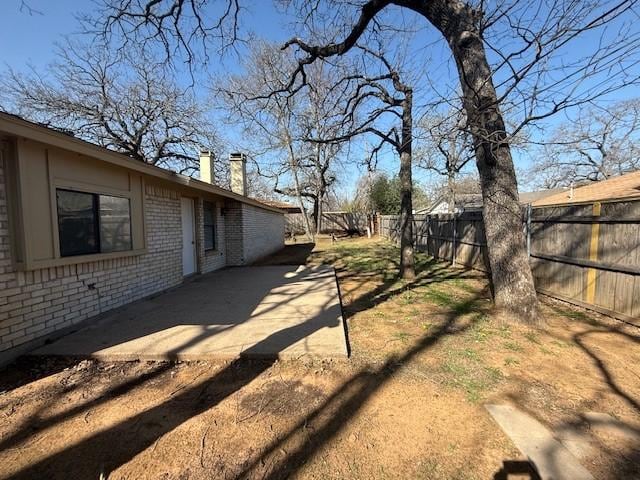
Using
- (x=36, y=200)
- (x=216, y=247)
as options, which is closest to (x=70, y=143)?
(x=36, y=200)

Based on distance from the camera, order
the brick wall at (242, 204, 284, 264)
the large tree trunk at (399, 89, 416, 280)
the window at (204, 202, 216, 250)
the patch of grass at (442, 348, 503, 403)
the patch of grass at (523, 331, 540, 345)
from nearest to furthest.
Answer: the patch of grass at (442, 348, 503, 403), the patch of grass at (523, 331, 540, 345), the large tree trunk at (399, 89, 416, 280), the window at (204, 202, 216, 250), the brick wall at (242, 204, 284, 264)

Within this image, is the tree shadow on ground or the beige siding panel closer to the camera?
the tree shadow on ground

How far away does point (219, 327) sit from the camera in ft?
12.6

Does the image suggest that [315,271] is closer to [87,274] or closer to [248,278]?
[248,278]

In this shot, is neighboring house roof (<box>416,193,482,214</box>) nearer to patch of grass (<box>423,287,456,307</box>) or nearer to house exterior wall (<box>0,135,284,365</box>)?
patch of grass (<box>423,287,456,307</box>)

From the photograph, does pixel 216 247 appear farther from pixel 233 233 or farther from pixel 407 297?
pixel 407 297

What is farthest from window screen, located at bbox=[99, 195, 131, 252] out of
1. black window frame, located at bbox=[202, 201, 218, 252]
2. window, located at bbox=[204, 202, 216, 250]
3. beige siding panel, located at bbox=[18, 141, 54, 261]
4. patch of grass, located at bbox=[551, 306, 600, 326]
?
patch of grass, located at bbox=[551, 306, 600, 326]

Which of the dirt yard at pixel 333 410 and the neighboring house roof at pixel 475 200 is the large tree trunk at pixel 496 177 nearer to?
the dirt yard at pixel 333 410

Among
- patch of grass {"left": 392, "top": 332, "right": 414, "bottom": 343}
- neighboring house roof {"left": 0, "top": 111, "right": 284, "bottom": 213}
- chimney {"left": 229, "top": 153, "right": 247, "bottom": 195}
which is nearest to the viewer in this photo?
neighboring house roof {"left": 0, "top": 111, "right": 284, "bottom": 213}

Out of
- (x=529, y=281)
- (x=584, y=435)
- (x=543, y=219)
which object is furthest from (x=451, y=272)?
(x=584, y=435)

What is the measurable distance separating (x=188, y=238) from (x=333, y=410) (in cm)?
630

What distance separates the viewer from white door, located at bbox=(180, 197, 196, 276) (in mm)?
7082

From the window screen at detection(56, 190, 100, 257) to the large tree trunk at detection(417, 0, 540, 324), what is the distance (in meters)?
5.36

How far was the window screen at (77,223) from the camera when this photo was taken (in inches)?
144
